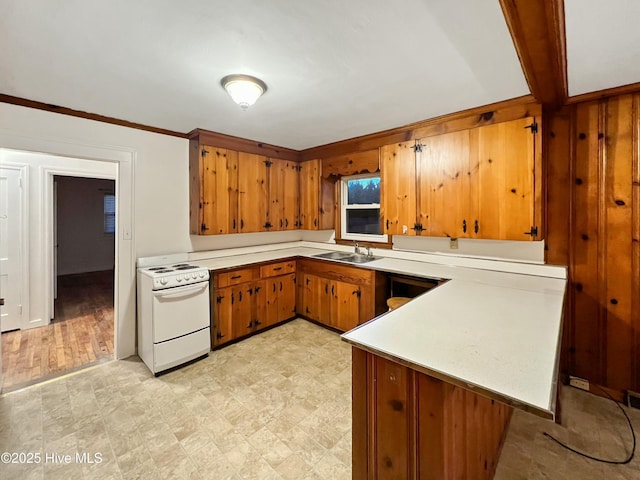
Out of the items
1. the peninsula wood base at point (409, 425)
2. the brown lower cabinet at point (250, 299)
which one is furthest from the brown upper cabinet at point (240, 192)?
the peninsula wood base at point (409, 425)

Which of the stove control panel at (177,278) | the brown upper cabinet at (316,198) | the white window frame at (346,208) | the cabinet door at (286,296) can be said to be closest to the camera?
the stove control panel at (177,278)

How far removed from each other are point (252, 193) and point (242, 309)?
57.0 inches

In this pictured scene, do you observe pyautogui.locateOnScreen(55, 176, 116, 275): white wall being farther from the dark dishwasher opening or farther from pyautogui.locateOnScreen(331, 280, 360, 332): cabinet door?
the dark dishwasher opening

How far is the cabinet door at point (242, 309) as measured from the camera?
10.4ft

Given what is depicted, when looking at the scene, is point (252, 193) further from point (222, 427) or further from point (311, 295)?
point (222, 427)

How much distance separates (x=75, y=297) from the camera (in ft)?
16.5

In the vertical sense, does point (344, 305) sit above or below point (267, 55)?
below

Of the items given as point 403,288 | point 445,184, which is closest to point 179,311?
point 403,288

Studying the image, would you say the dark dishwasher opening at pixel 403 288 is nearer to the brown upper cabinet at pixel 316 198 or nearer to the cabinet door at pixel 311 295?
the cabinet door at pixel 311 295

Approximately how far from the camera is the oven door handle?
8.34 ft

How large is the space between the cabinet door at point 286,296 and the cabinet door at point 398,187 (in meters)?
1.43

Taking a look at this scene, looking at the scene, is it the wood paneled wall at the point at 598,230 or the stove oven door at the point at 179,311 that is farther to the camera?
the stove oven door at the point at 179,311

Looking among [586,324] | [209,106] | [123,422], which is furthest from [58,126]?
[586,324]

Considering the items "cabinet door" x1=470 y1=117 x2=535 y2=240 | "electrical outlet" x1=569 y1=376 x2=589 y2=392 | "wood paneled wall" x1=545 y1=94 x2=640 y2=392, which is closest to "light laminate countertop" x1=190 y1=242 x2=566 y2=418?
"wood paneled wall" x1=545 y1=94 x2=640 y2=392
